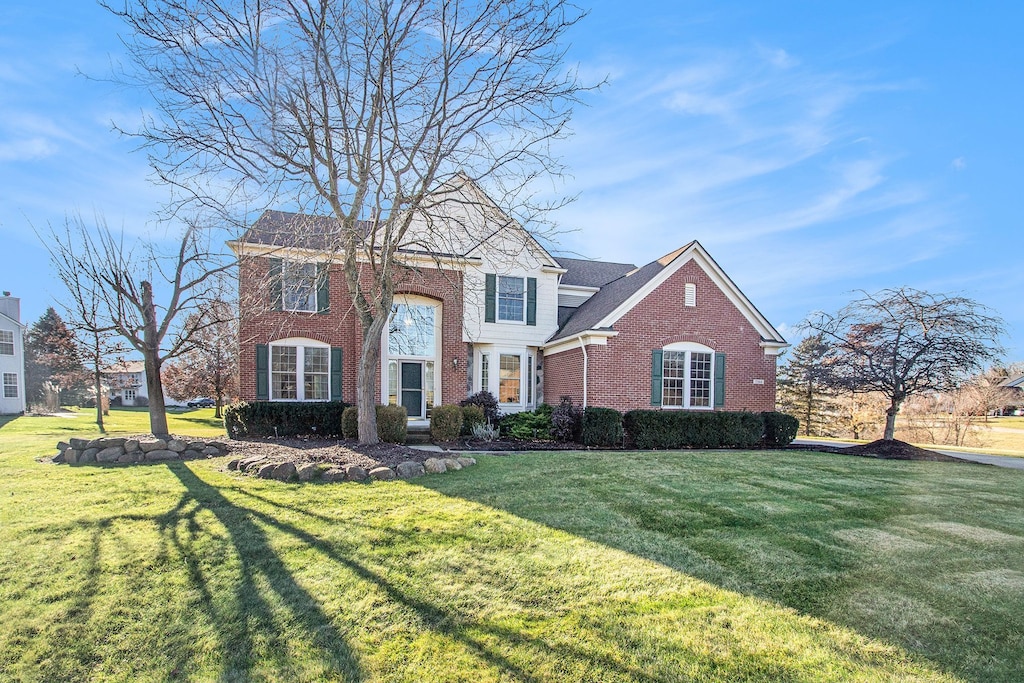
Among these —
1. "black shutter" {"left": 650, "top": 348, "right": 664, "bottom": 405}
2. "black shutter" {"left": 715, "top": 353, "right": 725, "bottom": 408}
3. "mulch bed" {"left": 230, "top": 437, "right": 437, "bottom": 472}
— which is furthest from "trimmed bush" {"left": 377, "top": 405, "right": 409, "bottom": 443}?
"black shutter" {"left": 715, "top": 353, "right": 725, "bottom": 408}

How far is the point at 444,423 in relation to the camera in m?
12.6

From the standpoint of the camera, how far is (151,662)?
9.94ft

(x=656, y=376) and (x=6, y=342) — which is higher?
(x=6, y=342)

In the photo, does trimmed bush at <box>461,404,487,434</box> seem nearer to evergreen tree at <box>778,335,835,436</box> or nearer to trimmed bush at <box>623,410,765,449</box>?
trimmed bush at <box>623,410,765,449</box>

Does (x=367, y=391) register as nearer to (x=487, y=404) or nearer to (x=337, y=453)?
(x=337, y=453)

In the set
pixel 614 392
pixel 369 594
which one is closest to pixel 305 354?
pixel 614 392

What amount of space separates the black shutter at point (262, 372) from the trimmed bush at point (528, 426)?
6.91 m

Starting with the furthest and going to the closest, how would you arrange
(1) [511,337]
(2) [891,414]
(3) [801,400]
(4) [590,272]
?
1. (3) [801,400]
2. (4) [590,272]
3. (1) [511,337]
4. (2) [891,414]

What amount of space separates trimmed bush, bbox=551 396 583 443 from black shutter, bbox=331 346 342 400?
258 inches

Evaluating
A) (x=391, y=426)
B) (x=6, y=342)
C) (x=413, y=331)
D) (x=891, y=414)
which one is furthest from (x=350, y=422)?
(x=6, y=342)

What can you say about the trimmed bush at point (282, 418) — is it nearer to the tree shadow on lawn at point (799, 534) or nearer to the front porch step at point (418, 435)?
the front porch step at point (418, 435)

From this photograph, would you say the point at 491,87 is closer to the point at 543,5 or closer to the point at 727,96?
the point at 543,5

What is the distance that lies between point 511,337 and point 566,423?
14.7 ft

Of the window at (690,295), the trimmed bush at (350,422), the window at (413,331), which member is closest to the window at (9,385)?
the window at (413,331)
